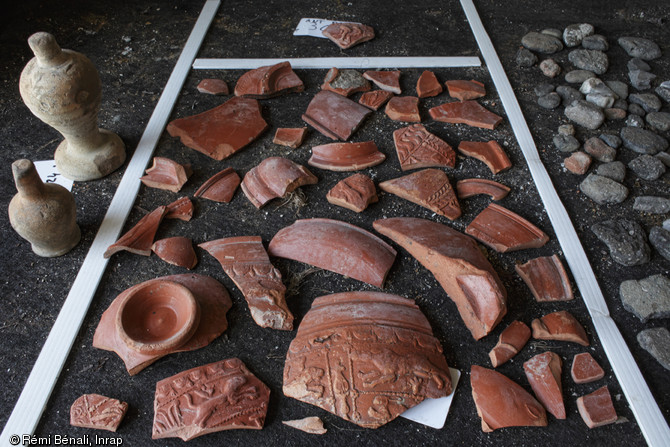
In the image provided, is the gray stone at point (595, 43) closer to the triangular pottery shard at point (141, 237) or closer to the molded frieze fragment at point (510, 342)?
the molded frieze fragment at point (510, 342)

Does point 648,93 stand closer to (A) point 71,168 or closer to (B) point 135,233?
(B) point 135,233

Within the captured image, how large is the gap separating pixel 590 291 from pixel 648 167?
81 centimetres

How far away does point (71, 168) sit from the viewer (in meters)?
2.16

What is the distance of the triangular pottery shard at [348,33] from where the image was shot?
9.31 ft

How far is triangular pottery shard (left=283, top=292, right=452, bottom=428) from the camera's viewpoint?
1.52 m

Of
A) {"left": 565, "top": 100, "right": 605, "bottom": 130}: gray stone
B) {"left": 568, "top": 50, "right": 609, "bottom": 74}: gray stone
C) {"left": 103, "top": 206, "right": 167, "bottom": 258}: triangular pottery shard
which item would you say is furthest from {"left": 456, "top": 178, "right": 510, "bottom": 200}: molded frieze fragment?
{"left": 103, "top": 206, "right": 167, "bottom": 258}: triangular pottery shard

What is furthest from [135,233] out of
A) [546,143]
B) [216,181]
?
[546,143]

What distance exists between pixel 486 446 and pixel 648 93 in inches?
86.3

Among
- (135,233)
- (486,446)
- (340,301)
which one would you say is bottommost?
(486,446)

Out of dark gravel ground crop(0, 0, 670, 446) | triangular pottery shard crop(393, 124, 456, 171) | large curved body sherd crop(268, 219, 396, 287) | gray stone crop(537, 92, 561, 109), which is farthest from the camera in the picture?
gray stone crop(537, 92, 561, 109)

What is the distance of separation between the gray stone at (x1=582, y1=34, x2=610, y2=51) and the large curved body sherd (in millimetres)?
2024

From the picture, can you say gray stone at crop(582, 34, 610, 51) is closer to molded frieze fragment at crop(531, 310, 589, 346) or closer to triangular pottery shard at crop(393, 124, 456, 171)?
triangular pottery shard at crop(393, 124, 456, 171)

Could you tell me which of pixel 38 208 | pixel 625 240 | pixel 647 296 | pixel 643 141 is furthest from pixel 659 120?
pixel 38 208

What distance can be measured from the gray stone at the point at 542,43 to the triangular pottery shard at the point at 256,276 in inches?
83.2
